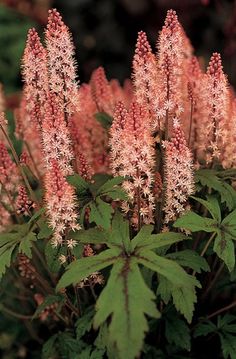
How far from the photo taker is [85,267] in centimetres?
217

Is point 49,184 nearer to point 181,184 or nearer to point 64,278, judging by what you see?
point 64,278

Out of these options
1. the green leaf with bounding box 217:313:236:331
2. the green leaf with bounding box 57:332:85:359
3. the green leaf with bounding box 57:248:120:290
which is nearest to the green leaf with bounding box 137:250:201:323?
the green leaf with bounding box 57:248:120:290

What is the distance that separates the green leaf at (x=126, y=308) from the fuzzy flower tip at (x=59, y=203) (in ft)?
1.06

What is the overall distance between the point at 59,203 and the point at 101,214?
0.19 m

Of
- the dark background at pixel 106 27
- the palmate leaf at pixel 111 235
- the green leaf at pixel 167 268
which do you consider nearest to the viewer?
the green leaf at pixel 167 268

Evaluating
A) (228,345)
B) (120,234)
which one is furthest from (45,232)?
(228,345)

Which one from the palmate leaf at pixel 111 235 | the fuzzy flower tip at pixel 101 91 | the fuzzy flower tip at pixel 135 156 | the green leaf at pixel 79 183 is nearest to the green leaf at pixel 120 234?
the palmate leaf at pixel 111 235

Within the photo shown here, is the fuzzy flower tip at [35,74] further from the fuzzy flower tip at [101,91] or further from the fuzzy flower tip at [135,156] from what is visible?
the fuzzy flower tip at [101,91]

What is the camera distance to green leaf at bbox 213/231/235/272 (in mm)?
2230

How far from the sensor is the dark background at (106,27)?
27.6 ft

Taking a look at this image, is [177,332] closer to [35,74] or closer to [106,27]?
[35,74]

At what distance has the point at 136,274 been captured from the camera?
2.10 metres

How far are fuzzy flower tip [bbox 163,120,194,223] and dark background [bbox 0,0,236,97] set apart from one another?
5.63 meters

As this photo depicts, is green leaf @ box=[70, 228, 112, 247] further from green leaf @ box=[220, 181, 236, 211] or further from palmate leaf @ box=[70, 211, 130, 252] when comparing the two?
green leaf @ box=[220, 181, 236, 211]
